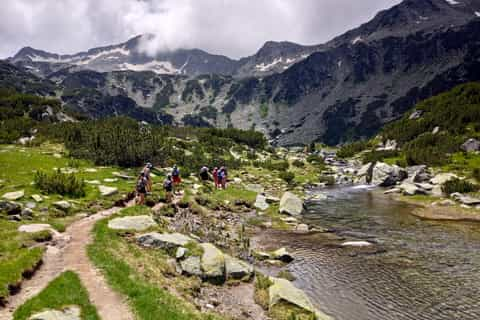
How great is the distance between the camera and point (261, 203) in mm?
38938

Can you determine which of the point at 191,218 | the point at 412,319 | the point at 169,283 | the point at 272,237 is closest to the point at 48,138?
the point at 191,218

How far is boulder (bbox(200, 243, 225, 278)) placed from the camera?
17.3 meters

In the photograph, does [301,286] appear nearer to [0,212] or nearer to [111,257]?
[111,257]

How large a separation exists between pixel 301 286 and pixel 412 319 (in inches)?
229

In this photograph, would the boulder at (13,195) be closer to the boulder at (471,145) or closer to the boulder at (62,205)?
the boulder at (62,205)

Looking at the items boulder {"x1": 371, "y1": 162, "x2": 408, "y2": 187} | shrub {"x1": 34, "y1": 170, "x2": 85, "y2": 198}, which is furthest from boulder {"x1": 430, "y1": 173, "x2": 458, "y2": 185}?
shrub {"x1": 34, "y1": 170, "x2": 85, "y2": 198}

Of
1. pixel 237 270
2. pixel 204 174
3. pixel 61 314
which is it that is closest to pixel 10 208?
pixel 61 314

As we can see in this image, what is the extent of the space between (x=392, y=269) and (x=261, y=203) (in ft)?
65.5

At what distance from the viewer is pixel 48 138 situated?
5288cm

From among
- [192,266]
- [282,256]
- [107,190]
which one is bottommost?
[282,256]

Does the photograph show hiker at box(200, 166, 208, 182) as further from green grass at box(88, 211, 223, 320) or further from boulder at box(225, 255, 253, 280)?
green grass at box(88, 211, 223, 320)

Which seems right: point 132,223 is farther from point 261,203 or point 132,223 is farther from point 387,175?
point 387,175

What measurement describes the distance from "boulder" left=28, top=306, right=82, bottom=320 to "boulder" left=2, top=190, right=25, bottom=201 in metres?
14.9

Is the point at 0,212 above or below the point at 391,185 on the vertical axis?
above
